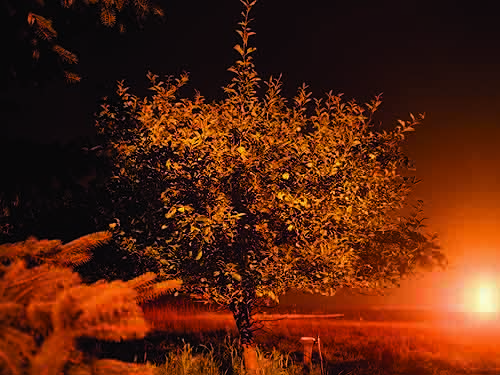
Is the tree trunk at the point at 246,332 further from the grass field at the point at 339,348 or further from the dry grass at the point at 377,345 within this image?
the dry grass at the point at 377,345

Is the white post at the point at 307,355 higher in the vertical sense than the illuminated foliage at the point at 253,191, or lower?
lower

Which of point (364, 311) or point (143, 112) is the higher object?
point (143, 112)

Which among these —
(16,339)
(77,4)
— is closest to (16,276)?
(16,339)

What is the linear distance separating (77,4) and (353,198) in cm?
706

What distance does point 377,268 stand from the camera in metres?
13.0

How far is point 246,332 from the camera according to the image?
13484 mm

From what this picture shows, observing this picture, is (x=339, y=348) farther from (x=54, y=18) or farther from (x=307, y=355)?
(x=54, y=18)

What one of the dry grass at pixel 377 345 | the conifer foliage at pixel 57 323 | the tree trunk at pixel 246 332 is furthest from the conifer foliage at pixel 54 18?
the dry grass at pixel 377 345

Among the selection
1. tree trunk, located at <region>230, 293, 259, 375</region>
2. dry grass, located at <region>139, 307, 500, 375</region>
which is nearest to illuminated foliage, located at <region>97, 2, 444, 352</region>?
tree trunk, located at <region>230, 293, 259, 375</region>

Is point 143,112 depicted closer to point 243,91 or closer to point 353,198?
point 243,91

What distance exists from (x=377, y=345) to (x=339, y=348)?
237 cm

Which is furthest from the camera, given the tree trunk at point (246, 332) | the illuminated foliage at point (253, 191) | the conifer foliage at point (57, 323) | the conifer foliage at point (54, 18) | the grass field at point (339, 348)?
the grass field at point (339, 348)

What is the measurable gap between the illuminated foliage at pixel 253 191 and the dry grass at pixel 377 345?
3072 mm

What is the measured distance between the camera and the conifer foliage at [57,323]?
2.07 meters
